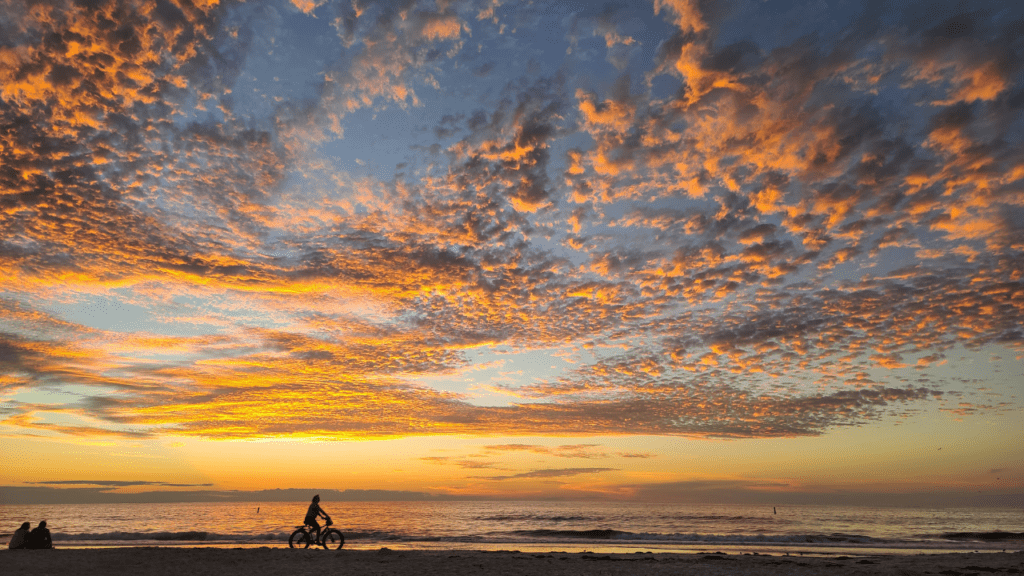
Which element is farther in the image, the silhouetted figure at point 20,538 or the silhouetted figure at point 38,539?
the silhouetted figure at point 38,539

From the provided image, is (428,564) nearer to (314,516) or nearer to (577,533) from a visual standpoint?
(314,516)

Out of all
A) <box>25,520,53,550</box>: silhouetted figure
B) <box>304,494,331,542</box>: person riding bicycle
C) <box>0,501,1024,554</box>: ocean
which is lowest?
<box>0,501,1024,554</box>: ocean

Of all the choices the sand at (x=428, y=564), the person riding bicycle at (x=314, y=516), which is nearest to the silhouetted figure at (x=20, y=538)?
the sand at (x=428, y=564)

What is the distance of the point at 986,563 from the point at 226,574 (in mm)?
31145

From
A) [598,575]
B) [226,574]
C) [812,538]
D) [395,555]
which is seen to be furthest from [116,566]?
[812,538]

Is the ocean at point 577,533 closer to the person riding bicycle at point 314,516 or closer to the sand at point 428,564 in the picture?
the person riding bicycle at point 314,516

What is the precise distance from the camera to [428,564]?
2034 cm

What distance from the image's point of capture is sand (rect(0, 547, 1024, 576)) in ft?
60.7

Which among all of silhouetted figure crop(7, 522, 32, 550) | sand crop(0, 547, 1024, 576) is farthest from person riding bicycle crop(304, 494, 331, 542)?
Result: silhouetted figure crop(7, 522, 32, 550)

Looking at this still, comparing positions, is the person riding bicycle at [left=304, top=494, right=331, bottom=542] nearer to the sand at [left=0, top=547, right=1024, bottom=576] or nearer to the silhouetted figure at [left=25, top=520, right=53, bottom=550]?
the sand at [left=0, top=547, right=1024, bottom=576]

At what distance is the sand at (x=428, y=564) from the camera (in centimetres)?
1852

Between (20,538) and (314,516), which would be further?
(314,516)

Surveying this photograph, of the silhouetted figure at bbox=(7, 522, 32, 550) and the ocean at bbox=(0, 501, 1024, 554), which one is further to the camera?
the ocean at bbox=(0, 501, 1024, 554)

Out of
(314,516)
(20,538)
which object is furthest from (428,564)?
(20,538)
